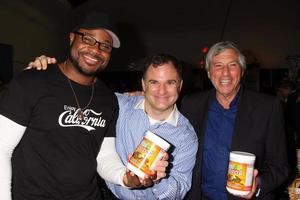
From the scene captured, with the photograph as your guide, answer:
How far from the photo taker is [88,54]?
1.77 m

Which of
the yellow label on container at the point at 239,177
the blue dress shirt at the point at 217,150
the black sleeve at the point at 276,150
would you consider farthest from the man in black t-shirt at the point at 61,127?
the black sleeve at the point at 276,150

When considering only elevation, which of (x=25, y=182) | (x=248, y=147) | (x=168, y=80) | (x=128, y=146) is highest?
(x=168, y=80)

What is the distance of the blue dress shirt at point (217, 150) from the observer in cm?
209

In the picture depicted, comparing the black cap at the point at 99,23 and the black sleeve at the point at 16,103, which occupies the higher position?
the black cap at the point at 99,23

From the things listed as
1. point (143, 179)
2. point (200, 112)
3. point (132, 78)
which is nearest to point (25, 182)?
point (143, 179)

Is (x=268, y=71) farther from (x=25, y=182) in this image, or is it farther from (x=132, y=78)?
(x=25, y=182)

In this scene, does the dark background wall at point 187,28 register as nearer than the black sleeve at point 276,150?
No

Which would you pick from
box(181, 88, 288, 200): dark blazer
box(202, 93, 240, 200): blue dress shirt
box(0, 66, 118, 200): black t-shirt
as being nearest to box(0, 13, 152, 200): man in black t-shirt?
box(0, 66, 118, 200): black t-shirt

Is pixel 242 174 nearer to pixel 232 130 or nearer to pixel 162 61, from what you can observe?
pixel 232 130

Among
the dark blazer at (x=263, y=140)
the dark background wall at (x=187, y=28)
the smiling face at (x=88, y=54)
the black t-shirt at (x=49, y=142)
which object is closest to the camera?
the black t-shirt at (x=49, y=142)

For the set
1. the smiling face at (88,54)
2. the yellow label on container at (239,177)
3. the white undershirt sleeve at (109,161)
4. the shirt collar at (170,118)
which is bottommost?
the white undershirt sleeve at (109,161)

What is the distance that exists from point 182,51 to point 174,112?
28.3ft

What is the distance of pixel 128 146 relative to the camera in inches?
79.6

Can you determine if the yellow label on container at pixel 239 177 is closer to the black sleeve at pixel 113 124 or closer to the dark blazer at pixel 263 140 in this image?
the dark blazer at pixel 263 140
